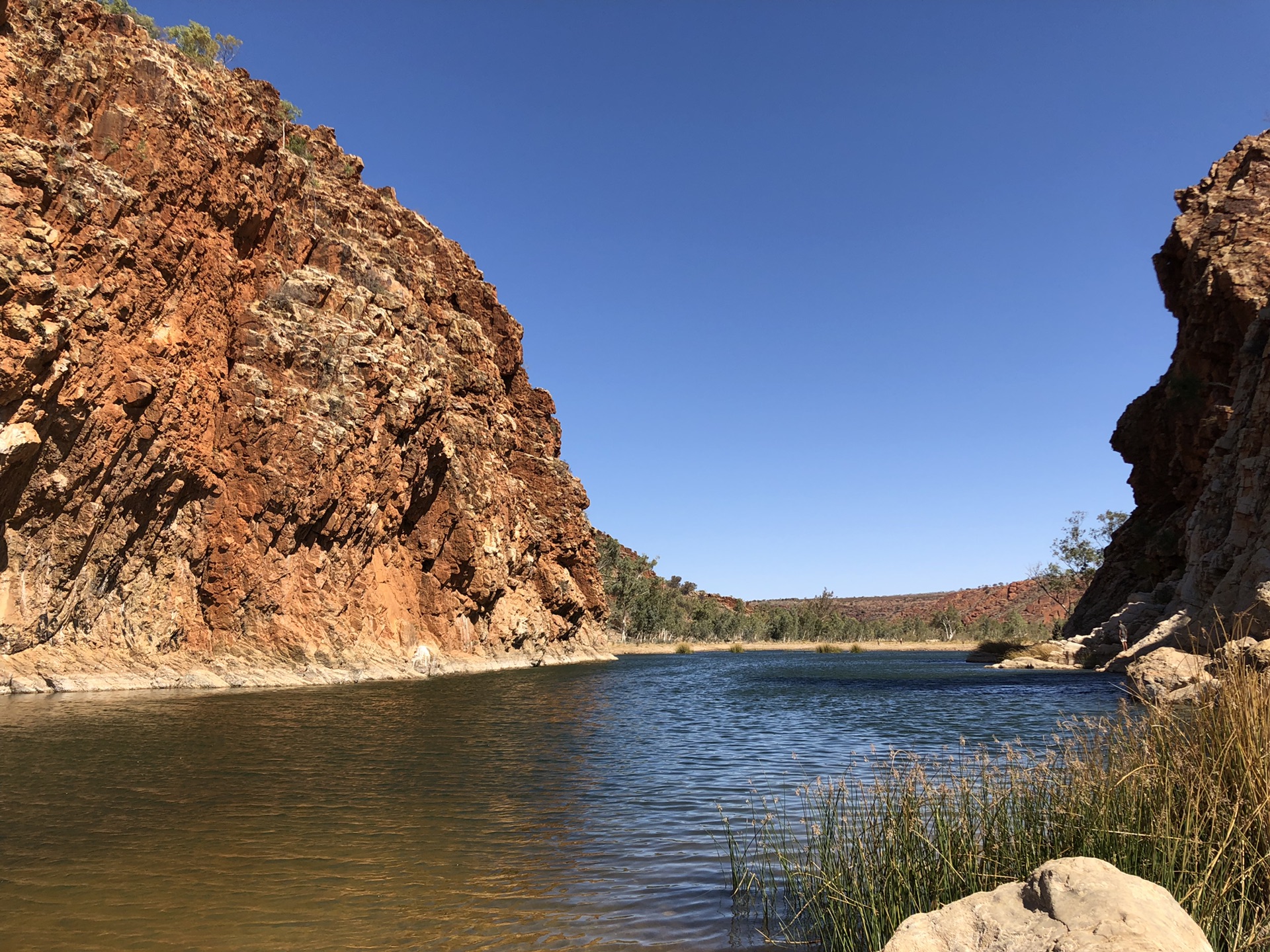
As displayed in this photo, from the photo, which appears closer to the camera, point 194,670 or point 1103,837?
point 1103,837

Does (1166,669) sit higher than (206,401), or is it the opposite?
(206,401)

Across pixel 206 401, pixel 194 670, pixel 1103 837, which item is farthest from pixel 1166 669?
pixel 206 401

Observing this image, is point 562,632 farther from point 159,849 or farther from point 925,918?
point 925,918

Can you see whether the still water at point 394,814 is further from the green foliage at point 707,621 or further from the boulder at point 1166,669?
the green foliage at point 707,621

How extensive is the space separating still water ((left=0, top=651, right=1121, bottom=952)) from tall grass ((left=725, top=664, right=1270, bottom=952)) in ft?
3.57

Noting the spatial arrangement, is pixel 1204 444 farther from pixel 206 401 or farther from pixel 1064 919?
pixel 206 401

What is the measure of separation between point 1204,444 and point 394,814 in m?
58.4

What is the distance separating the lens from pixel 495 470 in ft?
226

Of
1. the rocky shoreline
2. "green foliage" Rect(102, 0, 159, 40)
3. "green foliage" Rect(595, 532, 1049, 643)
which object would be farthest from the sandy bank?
"green foliage" Rect(102, 0, 159, 40)

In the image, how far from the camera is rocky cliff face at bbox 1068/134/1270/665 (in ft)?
107

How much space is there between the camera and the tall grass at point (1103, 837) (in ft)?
19.6

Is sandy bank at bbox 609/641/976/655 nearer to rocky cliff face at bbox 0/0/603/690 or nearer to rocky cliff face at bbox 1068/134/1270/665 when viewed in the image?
rocky cliff face at bbox 0/0/603/690

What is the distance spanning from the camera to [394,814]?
42.1 ft

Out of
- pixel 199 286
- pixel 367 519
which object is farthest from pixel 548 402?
pixel 199 286
